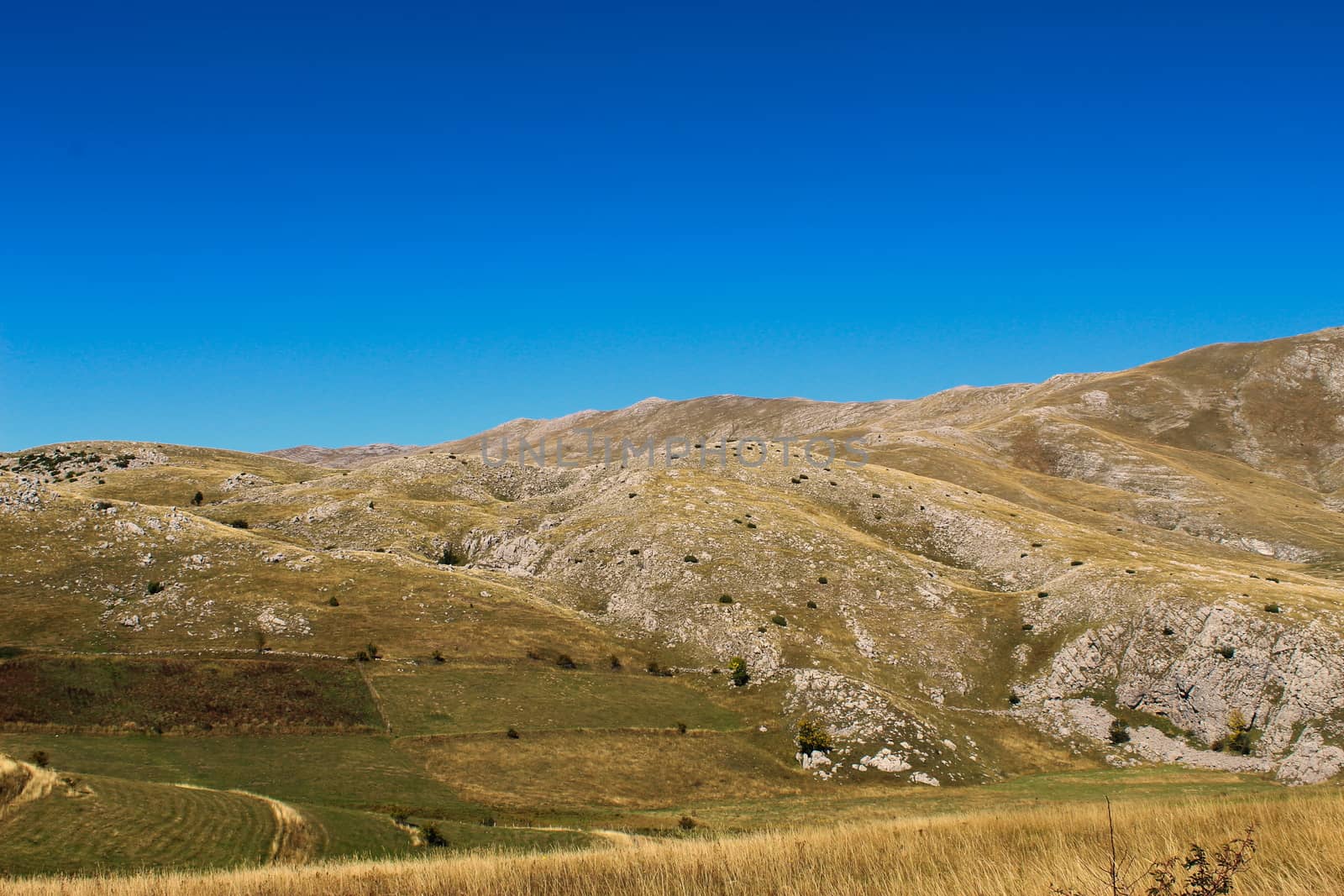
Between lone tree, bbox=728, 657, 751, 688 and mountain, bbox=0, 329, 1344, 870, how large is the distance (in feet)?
3.12

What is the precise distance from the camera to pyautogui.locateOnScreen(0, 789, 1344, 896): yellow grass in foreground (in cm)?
983

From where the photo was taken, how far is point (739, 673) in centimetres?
7388

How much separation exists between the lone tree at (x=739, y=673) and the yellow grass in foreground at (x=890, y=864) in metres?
61.3

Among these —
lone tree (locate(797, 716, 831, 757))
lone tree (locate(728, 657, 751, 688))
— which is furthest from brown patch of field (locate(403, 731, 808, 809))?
lone tree (locate(728, 657, 751, 688))

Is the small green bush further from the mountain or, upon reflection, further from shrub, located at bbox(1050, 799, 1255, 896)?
shrub, located at bbox(1050, 799, 1255, 896)

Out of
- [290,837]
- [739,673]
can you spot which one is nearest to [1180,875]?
[290,837]

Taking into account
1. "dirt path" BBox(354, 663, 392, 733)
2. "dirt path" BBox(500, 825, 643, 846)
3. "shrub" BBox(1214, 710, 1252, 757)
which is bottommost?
"shrub" BBox(1214, 710, 1252, 757)

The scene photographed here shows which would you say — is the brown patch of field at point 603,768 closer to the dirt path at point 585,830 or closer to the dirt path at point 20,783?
the dirt path at point 585,830

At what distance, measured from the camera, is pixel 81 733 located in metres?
48.1

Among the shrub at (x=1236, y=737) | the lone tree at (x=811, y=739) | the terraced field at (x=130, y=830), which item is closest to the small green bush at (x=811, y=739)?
the lone tree at (x=811, y=739)

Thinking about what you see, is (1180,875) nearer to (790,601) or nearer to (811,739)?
(811,739)

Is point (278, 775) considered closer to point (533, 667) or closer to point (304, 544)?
point (533, 667)

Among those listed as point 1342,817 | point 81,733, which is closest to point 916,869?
point 1342,817

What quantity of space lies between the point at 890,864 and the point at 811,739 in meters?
54.3
